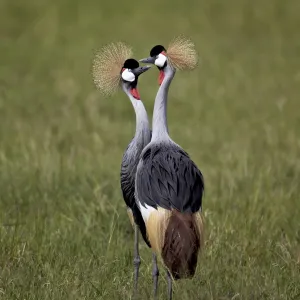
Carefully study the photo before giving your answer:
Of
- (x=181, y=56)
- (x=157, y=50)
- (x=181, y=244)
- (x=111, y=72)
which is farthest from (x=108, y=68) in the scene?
(x=181, y=244)

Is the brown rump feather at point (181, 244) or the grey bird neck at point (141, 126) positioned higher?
the grey bird neck at point (141, 126)

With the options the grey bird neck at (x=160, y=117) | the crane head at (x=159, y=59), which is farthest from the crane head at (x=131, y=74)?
the grey bird neck at (x=160, y=117)

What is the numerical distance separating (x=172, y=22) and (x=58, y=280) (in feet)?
25.9

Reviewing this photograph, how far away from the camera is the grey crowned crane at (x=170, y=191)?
460 cm

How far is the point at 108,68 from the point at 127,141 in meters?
3.99

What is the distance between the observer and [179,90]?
10.4m

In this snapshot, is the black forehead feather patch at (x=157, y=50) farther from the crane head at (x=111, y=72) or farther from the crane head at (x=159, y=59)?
the crane head at (x=111, y=72)

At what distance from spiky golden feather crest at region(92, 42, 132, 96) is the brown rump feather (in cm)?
76

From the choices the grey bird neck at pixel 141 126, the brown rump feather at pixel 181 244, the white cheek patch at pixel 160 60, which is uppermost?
the white cheek patch at pixel 160 60

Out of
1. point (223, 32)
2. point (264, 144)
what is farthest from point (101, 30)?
point (264, 144)

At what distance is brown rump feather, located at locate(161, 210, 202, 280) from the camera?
4.58m

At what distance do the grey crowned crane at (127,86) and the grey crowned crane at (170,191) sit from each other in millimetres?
163

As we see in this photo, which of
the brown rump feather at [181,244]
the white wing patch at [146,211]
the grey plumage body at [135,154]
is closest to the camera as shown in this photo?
the brown rump feather at [181,244]

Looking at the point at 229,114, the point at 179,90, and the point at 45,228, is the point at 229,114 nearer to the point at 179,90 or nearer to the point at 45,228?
the point at 179,90
